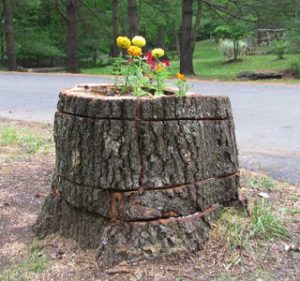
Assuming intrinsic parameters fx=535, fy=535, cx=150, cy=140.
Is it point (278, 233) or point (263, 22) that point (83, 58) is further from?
point (278, 233)

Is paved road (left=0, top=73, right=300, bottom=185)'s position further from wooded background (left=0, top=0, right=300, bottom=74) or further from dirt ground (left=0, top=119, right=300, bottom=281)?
wooded background (left=0, top=0, right=300, bottom=74)

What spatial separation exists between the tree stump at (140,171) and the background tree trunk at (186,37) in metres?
16.2

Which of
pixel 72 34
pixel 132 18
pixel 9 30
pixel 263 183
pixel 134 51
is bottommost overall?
pixel 263 183

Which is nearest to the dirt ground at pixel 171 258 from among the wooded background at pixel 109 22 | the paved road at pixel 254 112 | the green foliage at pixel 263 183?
the green foliage at pixel 263 183

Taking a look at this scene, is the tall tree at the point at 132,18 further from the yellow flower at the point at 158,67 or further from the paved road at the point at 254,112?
the yellow flower at the point at 158,67

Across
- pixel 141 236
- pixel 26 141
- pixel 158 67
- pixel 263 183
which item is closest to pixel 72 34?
pixel 26 141

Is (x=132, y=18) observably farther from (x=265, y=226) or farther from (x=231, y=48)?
(x=265, y=226)

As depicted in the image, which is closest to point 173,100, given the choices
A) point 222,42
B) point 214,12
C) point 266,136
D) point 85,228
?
point 85,228

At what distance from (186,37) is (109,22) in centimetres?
892

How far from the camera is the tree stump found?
2930 millimetres

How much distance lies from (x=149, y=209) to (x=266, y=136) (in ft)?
15.5

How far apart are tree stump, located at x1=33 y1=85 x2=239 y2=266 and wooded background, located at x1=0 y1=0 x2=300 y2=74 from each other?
1505 cm

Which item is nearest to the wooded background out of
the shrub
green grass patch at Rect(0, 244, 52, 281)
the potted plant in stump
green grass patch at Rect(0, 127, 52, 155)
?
the shrub

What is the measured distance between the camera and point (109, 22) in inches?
1069
